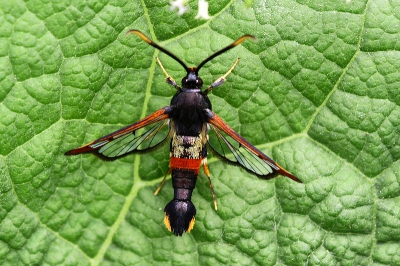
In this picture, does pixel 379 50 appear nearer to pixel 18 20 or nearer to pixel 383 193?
pixel 383 193

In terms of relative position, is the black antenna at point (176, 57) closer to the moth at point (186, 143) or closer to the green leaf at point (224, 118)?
the moth at point (186, 143)

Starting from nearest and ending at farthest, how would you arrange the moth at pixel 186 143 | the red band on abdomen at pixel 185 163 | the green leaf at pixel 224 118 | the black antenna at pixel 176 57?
the black antenna at pixel 176 57 < the green leaf at pixel 224 118 < the moth at pixel 186 143 < the red band on abdomen at pixel 185 163

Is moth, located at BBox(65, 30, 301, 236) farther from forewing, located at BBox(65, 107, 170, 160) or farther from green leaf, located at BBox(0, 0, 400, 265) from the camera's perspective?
green leaf, located at BBox(0, 0, 400, 265)

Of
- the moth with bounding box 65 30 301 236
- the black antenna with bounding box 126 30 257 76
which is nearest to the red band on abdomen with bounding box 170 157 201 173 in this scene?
the moth with bounding box 65 30 301 236

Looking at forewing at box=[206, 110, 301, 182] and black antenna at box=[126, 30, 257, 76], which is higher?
black antenna at box=[126, 30, 257, 76]

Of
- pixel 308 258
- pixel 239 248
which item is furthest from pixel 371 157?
pixel 239 248

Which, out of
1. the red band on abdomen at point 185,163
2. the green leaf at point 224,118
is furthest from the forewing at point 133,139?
the red band on abdomen at point 185,163
